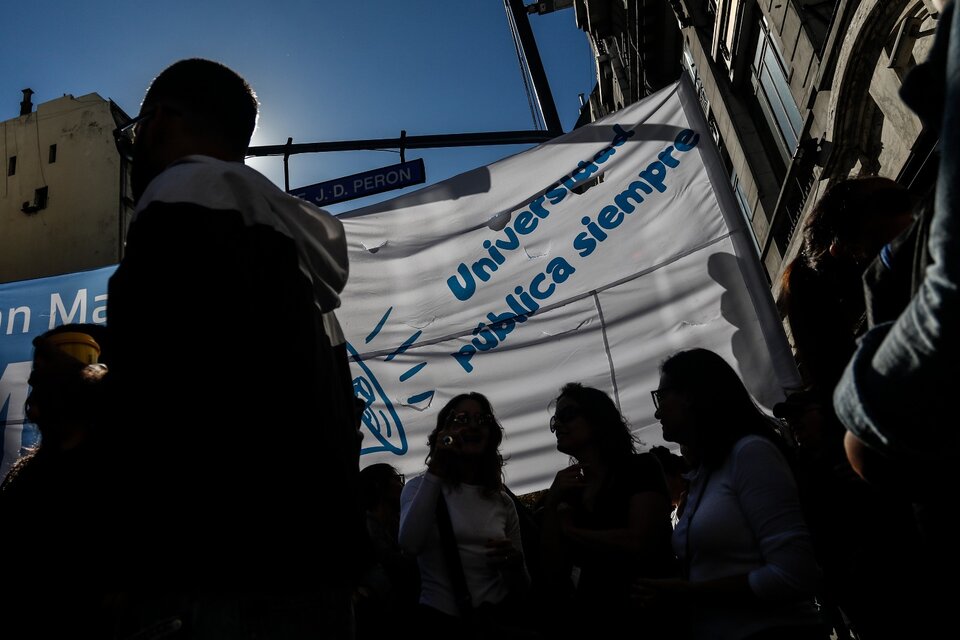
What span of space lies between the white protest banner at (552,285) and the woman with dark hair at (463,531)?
1.76 ft

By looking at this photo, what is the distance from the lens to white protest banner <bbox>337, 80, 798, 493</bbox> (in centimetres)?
375

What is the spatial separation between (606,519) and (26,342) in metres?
4.88

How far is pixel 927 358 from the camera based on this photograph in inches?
27.5

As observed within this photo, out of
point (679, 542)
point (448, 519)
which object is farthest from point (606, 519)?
point (448, 519)

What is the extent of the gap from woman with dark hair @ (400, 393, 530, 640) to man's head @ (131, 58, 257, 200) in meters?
2.04

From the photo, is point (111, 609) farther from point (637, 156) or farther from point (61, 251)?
point (61, 251)

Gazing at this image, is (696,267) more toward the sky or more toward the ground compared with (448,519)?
more toward the sky

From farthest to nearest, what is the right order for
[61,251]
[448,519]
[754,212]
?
[61,251] < [754,212] < [448,519]

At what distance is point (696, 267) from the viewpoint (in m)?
3.77

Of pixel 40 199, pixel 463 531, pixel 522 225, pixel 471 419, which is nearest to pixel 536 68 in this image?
pixel 522 225

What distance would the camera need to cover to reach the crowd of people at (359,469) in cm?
101

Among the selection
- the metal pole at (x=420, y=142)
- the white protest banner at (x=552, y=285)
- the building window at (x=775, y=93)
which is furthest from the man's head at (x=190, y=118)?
the building window at (x=775, y=93)

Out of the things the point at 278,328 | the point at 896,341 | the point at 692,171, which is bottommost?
the point at 896,341

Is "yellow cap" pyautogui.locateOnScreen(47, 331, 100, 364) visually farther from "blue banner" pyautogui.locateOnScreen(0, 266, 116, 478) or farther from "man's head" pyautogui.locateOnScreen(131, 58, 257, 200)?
"blue banner" pyautogui.locateOnScreen(0, 266, 116, 478)
